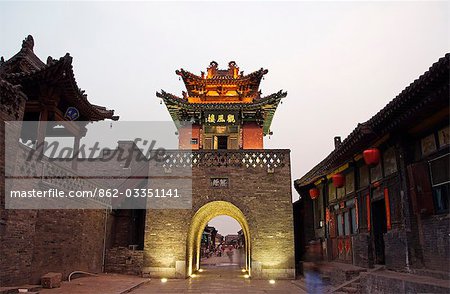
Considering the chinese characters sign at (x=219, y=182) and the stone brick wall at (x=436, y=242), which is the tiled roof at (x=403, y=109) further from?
the chinese characters sign at (x=219, y=182)

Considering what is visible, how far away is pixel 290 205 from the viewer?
13.0 metres

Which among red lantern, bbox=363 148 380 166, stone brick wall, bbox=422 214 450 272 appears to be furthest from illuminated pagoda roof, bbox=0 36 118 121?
stone brick wall, bbox=422 214 450 272

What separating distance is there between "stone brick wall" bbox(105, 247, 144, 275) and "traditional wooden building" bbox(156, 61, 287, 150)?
6.77 metres

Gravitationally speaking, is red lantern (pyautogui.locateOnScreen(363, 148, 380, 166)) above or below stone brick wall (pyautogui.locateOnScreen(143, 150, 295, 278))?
above

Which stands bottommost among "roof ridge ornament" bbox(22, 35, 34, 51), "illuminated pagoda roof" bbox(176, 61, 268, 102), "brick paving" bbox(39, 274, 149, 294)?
"brick paving" bbox(39, 274, 149, 294)

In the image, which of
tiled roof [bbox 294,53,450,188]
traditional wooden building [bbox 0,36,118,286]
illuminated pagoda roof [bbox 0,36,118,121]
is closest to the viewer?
tiled roof [bbox 294,53,450,188]

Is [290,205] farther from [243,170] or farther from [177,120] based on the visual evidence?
[177,120]

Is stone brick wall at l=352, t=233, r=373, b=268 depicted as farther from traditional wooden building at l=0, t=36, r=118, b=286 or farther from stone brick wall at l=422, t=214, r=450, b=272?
traditional wooden building at l=0, t=36, r=118, b=286

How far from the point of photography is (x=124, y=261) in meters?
13.4

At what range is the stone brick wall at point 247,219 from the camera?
12.6 metres

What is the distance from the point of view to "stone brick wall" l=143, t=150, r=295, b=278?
12.6 metres

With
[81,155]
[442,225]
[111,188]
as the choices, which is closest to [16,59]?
[81,155]

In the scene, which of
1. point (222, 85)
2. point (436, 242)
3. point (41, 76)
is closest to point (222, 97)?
point (222, 85)

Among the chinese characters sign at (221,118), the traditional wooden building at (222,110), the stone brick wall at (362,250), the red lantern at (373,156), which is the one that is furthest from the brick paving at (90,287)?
the chinese characters sign at (221,118)
